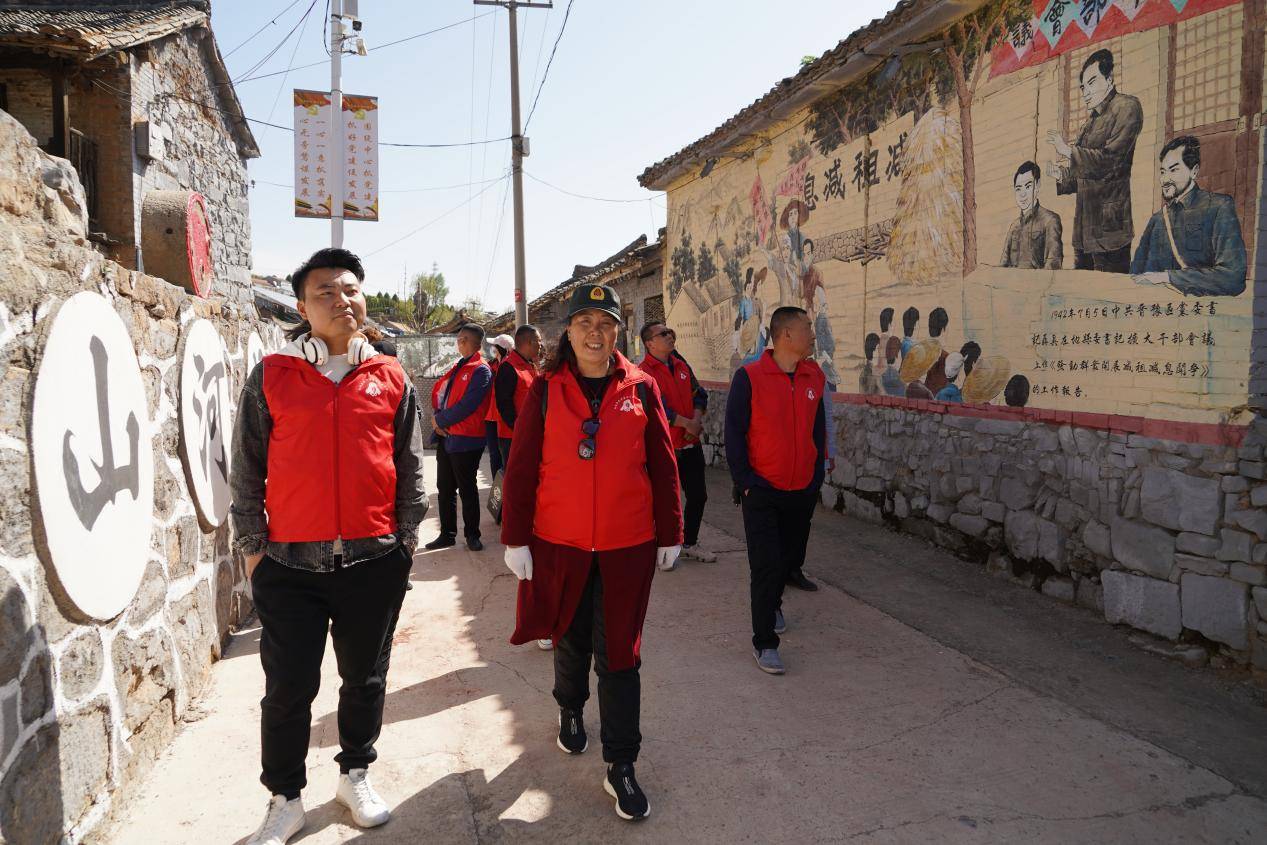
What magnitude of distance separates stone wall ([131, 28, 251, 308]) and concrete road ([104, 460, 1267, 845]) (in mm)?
10803

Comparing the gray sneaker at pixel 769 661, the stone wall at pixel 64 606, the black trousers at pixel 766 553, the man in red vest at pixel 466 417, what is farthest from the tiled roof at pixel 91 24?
the gray sneaker at pixel 769 661

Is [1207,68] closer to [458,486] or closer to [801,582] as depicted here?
[801,582]

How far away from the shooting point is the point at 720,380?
11.1m

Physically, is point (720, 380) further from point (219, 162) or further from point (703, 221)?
point (219, 162)

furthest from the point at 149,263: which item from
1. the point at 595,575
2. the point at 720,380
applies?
the point at 720,380

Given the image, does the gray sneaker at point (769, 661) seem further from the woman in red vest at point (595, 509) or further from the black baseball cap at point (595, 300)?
the black baseball cap at point (595, 300)

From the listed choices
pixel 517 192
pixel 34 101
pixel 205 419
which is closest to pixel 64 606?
pixel 205 419

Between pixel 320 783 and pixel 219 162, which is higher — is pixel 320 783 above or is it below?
below

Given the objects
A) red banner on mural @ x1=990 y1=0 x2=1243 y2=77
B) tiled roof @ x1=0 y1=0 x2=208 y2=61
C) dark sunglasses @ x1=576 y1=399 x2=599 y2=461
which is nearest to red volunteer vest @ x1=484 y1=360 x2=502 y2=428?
dark sunglasses @ x1=576 y1=399 x2=599 y2=461

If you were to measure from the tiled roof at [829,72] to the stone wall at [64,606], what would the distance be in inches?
238

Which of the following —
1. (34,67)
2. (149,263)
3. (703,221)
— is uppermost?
(34,67)

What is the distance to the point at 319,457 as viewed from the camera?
8.22 feet

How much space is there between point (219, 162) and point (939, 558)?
15520mm

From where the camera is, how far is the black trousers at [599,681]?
2.80m
